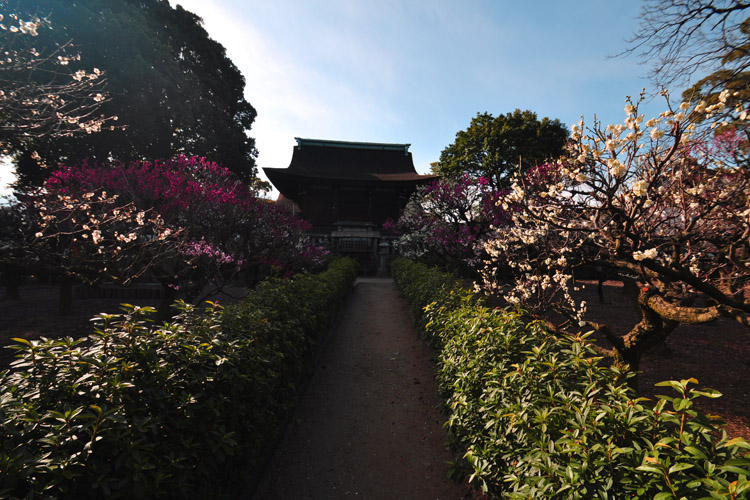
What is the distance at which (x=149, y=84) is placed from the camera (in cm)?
1348

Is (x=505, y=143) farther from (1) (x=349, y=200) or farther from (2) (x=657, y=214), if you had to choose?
(2) (x=657, y=214)

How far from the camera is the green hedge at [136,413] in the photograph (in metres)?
1.38

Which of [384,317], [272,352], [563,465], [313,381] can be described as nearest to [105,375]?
[272,352]

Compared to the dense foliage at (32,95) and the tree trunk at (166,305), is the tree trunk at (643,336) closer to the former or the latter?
the dense foliage at (32,95)

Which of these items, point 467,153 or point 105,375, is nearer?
point 105,375

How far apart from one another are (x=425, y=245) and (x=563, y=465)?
42.1ft

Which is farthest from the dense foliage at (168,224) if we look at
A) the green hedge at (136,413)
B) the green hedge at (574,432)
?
the green hedge at (574,432)

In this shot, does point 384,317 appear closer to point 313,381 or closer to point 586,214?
point 313,381

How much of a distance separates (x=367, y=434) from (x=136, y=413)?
3019 millimetres

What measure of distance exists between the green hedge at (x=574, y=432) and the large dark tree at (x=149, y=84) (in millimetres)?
12129

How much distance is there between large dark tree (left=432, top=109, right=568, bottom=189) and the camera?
20875 millimetres

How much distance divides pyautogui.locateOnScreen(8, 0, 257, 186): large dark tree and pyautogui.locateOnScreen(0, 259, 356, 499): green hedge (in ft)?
33.8

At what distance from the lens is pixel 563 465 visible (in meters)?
1.67

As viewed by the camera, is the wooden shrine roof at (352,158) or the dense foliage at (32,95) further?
the wooden shrine roof at (352,158)
